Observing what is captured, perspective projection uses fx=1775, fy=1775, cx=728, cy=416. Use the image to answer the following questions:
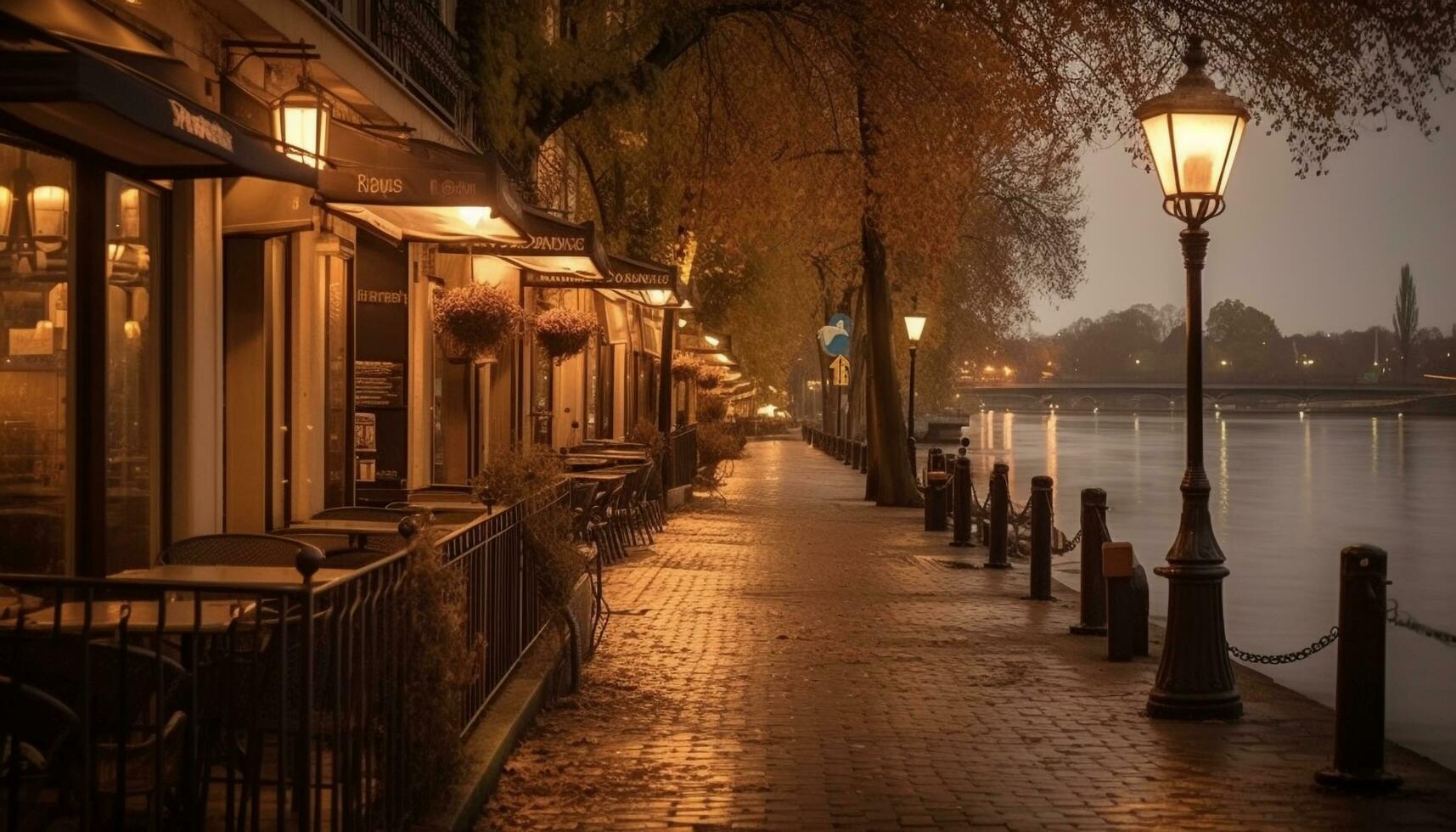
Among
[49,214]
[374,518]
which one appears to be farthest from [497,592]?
[374,518]

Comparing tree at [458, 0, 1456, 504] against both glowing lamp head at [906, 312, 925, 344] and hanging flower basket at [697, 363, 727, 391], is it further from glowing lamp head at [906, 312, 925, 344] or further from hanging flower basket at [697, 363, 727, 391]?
hanging flower basket at [697, 363, 727, 391]

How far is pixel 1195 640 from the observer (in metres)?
9.89

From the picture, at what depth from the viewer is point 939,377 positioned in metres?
59.2

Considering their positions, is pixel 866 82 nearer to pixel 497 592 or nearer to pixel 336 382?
pixel 336 382

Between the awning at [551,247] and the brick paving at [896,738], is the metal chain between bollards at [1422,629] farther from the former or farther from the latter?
the awning at [551,247]

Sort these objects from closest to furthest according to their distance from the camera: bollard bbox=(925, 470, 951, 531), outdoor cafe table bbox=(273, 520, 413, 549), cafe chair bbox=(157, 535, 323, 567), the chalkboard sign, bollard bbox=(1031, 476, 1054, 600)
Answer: cafe chair bbox=(157, 535, 323, 567), outdoor cafe table bbox=(273, 520, 413, 549), bollard bbox=(1031, 476, 1054, 600), the chalkboard sign, bollard bbox=(925, 470, 951, 531)

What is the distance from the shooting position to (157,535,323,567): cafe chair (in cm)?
806

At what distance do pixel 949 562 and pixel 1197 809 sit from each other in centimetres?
1256

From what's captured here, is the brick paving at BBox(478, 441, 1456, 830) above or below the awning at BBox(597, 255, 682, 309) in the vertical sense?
below

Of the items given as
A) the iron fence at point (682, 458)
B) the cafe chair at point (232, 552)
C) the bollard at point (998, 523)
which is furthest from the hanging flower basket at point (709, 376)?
the cafe chair at point (232, 552)

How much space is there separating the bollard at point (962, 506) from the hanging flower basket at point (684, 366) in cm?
1860

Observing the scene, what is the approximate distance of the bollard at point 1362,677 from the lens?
792 centimetres

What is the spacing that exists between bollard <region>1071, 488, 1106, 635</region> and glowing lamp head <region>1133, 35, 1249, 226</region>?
3.37m

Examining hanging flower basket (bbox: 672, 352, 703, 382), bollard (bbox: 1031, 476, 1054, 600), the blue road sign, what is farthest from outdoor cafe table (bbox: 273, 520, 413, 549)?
hanging flower basket (bbox: 672, 352, 703, 382)
